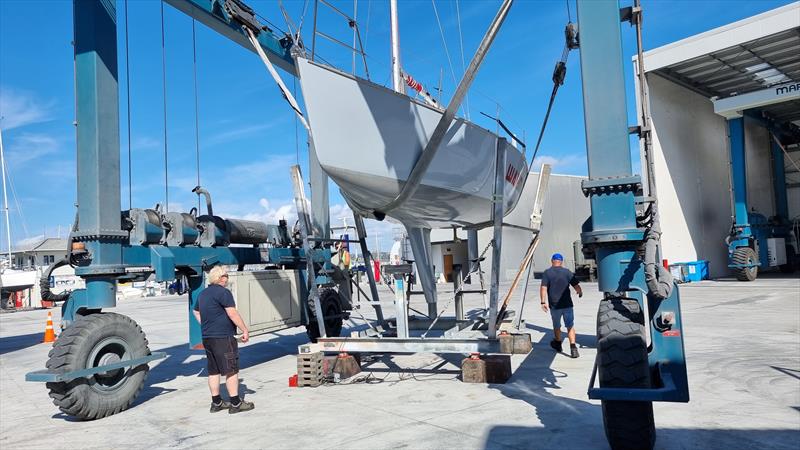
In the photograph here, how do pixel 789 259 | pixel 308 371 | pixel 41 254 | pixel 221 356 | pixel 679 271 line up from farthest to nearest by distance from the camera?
pixel 41 254 < pixel 789 259 < pixel 679 271 < pixel 308 371 < pixel 221 356

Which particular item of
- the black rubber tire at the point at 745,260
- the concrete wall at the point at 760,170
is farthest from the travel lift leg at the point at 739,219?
the concrete wall at the point at 760,170

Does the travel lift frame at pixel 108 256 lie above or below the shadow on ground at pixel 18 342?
above

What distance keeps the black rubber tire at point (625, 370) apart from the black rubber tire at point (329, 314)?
5.47 metres

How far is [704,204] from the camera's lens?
22281 millimetres

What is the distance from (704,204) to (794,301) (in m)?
10.9

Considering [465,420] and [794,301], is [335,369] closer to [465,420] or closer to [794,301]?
[465,420]

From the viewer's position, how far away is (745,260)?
18.0 metres

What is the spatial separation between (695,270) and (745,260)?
2.33m

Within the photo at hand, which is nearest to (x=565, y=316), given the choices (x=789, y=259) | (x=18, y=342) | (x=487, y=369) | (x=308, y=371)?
(x=487, y=369)

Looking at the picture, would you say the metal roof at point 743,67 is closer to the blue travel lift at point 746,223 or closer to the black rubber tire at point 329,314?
the blue travel lift at point 746,223

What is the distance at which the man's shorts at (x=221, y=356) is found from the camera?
5.22 m

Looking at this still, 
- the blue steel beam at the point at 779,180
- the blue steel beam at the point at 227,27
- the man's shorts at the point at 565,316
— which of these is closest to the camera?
the blue steel beam at the point at 227,27

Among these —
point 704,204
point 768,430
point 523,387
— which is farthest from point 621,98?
point 704,204

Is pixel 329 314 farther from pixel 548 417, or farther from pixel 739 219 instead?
pixel 739 219
